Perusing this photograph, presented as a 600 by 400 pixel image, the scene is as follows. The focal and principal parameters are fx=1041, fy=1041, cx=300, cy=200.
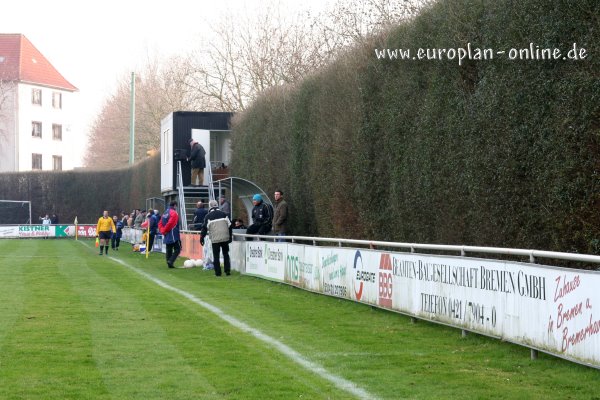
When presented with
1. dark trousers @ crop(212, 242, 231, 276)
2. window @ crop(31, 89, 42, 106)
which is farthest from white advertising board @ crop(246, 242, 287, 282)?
window @ crop(31, 89, 42, 106)

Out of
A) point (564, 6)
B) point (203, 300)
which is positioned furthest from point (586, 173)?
point (203, 300)

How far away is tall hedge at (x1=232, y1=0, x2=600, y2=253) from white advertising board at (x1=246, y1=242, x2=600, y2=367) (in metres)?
1.67

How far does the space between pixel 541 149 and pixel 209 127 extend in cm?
2630

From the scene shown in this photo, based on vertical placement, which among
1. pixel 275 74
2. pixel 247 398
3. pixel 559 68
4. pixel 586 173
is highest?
pixel 275 74

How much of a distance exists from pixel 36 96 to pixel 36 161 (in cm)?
601

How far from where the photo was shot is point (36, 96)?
313ft

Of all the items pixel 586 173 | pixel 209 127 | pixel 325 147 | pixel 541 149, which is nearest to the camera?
pixel 586 173

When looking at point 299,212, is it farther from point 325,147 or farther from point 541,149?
point 541,149

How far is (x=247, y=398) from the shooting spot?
833cm

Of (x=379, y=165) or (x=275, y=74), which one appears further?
(x=275, y=74)

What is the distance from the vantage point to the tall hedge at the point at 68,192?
74.4 meters

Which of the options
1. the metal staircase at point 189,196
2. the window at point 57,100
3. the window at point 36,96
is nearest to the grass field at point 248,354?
the metal staircase at point 189,196

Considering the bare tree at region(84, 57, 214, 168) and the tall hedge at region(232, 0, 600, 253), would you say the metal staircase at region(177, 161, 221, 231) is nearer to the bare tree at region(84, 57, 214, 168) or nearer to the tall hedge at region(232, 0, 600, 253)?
the tall hedge at region(232, 0, 600, 253)

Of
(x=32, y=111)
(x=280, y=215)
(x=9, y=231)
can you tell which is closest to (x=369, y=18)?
(x=280, y=215)
